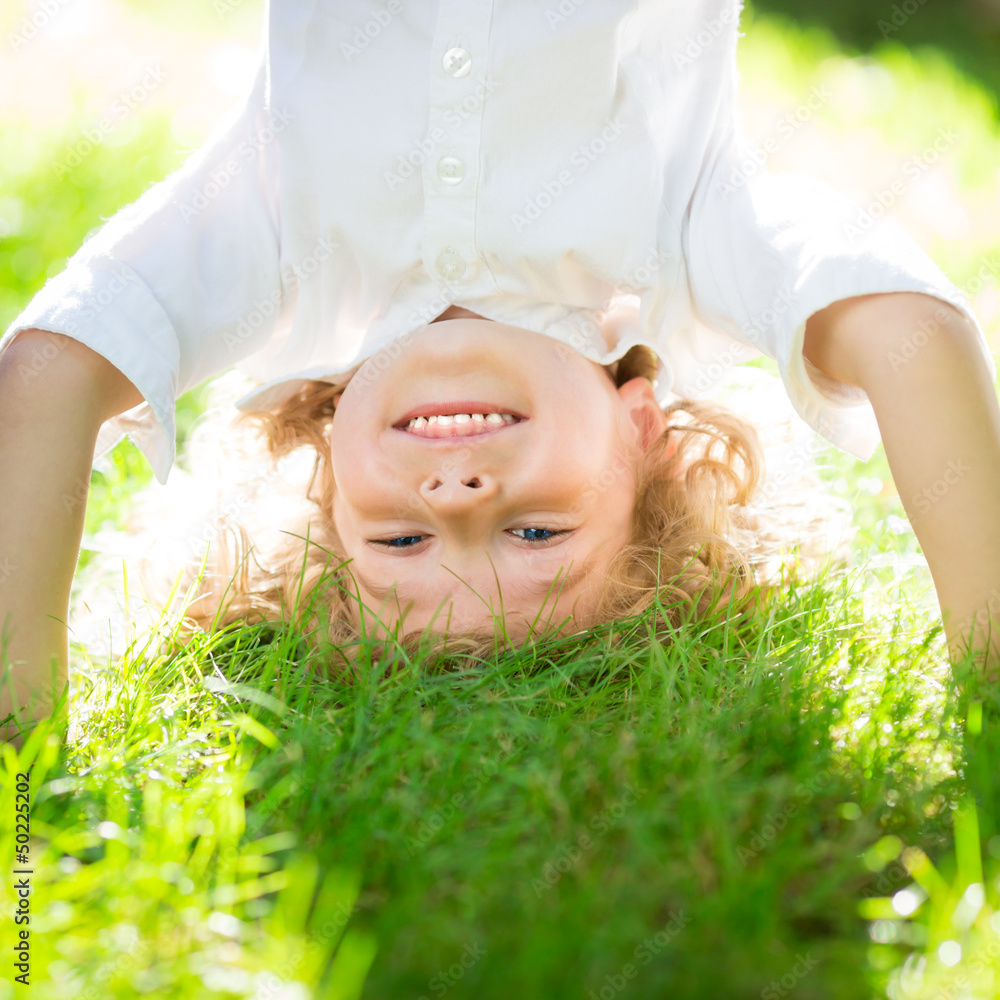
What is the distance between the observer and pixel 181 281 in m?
2.01

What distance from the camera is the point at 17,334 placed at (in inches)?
72.5

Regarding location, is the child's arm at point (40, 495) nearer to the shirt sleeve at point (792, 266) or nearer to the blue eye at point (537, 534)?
the blue eye at point (537, 534)

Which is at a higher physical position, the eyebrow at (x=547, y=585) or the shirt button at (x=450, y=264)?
the shirt button at (x=450, y=264)

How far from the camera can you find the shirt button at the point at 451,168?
2.03 m

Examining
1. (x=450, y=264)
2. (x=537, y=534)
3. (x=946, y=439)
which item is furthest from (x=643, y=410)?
(x=946, y=439)

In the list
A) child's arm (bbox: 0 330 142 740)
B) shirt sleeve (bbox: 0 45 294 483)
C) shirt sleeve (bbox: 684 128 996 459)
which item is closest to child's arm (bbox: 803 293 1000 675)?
shirt sleeve (bbox: 684 128 996 459)

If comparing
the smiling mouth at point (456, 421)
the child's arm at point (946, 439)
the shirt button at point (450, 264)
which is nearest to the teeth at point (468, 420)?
the smiling mouth at point (456, 421)

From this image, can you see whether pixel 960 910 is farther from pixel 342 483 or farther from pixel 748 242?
pixel 342 483

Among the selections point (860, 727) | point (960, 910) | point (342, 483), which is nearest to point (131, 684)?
point (342, 483)

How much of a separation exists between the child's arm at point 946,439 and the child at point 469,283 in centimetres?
8

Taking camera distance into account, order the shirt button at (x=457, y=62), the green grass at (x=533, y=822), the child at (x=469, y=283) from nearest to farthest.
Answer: the green grass at (x=533, y=822)
the child at (x=469, y=283)
the shirt button at (x=457, y=62)

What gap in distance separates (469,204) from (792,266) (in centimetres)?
65

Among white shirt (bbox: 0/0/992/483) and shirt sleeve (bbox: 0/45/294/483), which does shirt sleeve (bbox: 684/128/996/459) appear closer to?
white shirt (bbox: 0/0/992/483)

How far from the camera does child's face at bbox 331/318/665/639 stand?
2.04 metres
